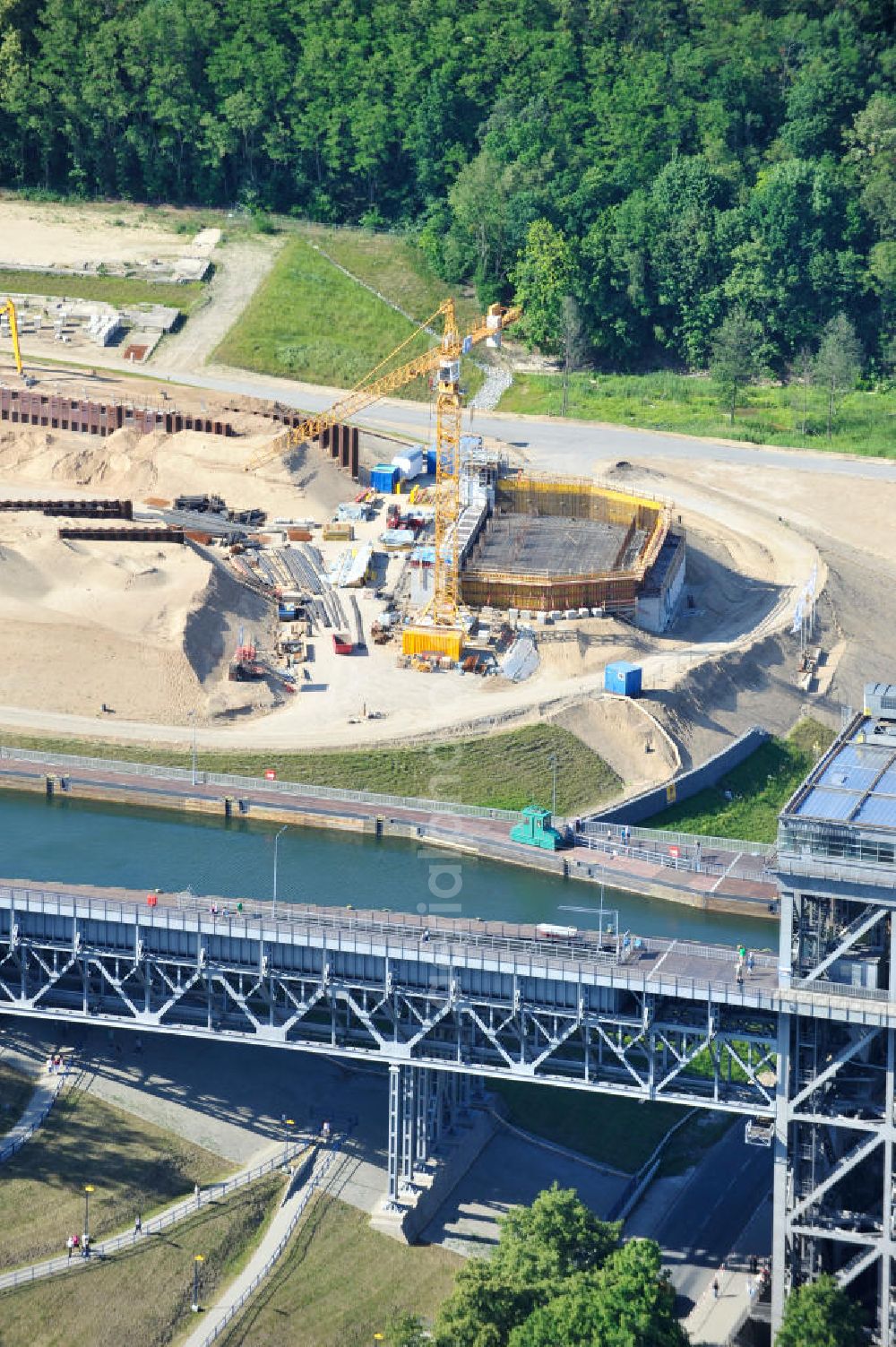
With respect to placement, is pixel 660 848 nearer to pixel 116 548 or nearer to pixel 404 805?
pixel 404 805

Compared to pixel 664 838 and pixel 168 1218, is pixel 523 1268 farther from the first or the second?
pixel 664 838

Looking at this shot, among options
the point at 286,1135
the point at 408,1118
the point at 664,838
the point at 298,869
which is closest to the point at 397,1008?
the point at 408,1118

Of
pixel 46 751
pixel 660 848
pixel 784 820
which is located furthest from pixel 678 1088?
pixel 46 751

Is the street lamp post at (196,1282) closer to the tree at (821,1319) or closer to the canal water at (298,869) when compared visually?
the tree at (821,1319)

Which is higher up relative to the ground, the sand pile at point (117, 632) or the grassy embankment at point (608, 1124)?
the sand pile at point (117, 632)

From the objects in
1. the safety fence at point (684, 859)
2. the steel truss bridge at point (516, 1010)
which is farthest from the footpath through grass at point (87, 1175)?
the safety fence at point (684, 859)

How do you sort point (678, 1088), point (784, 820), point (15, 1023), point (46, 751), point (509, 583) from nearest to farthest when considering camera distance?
point (784, 820)
point (678, 1088)
point (15, 1023)
point (46, 751)
point (509, 583)

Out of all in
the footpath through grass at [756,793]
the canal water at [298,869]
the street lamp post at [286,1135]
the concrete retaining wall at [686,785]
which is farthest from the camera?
the footpath through grass at [756,793]
